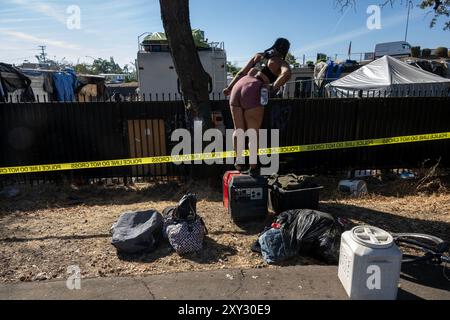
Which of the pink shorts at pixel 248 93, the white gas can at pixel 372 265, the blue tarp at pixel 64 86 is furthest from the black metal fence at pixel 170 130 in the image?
the blue tarp at pixel 64 86

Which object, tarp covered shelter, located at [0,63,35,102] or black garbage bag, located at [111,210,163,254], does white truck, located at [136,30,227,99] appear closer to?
tarp covered shelter, located at [0,63,35,102]

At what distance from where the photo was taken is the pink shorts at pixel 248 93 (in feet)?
15.1

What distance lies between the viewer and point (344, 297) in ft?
10.3

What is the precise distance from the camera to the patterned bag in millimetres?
3875

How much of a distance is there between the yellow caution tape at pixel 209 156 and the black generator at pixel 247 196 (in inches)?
89.5

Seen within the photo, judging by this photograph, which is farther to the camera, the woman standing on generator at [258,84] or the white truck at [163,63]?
the white truck at [163,63]

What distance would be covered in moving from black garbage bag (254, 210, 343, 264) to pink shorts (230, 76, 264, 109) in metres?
1.67

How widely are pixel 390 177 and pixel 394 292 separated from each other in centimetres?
525

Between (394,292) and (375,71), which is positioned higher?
(375,71)

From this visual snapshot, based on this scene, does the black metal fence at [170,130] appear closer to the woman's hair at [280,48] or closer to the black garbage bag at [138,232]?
the woman's hair at [280,48]

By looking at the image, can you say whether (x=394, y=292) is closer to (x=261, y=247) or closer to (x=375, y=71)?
(x=261, y=247)

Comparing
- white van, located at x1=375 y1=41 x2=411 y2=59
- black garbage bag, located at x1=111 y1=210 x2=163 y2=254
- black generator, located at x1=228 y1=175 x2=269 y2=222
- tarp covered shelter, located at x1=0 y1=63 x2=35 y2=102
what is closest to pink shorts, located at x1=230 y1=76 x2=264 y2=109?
black generator, located at x1=228 y1=175 x2=269 y2=222

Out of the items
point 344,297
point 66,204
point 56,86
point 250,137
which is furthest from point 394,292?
point 56,86

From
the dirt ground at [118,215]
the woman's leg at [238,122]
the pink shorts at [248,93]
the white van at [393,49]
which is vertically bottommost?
the dirt ground at [118,215]
